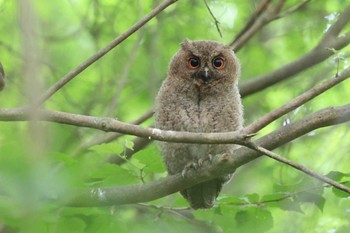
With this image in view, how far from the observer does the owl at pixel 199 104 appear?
511 centimetres

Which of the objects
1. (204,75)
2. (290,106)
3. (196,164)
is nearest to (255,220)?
(196,164)

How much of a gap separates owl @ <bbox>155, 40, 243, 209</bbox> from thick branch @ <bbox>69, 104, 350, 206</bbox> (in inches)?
23.7

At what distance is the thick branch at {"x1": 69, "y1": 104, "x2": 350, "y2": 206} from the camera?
3.46 meters

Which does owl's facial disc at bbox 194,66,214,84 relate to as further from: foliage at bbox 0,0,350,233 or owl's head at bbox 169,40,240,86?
foliage at bbox 0,0,350,233

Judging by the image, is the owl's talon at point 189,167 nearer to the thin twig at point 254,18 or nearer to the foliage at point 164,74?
the foliage at point 164,74

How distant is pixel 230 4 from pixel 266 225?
3.89 m

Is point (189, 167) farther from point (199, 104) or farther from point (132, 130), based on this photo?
point (132, 130)

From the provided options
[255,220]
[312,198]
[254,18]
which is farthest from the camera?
[254,18]

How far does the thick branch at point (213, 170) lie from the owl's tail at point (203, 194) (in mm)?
460

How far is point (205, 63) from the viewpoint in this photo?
557 centimetres

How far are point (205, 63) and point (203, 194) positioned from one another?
124cm

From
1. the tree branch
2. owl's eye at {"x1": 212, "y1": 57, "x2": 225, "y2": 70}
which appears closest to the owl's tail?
owl's eye at {"x1": 212, "y1": 57, "x2": 225, "y2": 70}

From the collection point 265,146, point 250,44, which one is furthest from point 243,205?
point 250,44

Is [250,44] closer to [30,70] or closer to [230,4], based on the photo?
[230,4]
